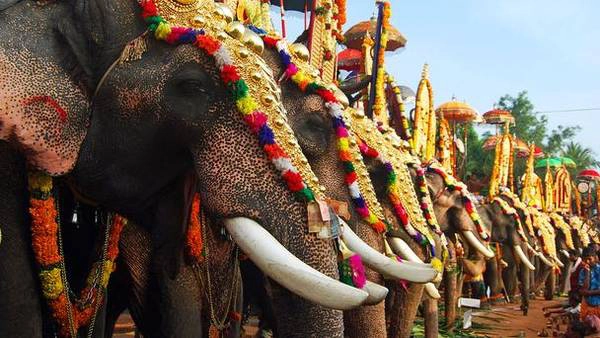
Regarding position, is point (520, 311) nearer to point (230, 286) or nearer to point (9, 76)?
point (230, 286)

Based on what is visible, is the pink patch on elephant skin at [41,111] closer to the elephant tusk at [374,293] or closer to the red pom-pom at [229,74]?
the red pom-pom at [229,74]

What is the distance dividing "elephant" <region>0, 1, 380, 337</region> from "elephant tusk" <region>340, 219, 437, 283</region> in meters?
0.62

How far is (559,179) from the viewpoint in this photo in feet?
77.7

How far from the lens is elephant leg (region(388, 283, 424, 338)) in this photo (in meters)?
5.02

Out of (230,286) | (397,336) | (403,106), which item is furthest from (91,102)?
(403,106)

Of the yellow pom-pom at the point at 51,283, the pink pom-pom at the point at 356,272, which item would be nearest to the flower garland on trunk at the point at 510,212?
the pink pom-pom at the point at 356,272

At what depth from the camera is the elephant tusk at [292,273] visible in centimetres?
204

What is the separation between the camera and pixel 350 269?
91.2 inches

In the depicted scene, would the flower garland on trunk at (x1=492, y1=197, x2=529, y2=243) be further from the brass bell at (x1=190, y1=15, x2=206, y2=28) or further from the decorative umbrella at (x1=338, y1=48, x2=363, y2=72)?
the brass bell at (x1=190, y1=15, x2=206, y2=28)

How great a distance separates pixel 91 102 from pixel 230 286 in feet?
5.25

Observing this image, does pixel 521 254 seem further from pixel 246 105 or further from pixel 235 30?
pixel 246 105

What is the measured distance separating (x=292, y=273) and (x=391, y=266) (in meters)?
0.97

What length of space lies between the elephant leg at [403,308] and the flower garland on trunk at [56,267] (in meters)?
2.73

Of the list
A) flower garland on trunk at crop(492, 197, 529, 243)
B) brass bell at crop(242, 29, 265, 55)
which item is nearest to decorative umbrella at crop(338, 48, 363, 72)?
flower garland on trunk at crop(492, 197, 529, 243)
